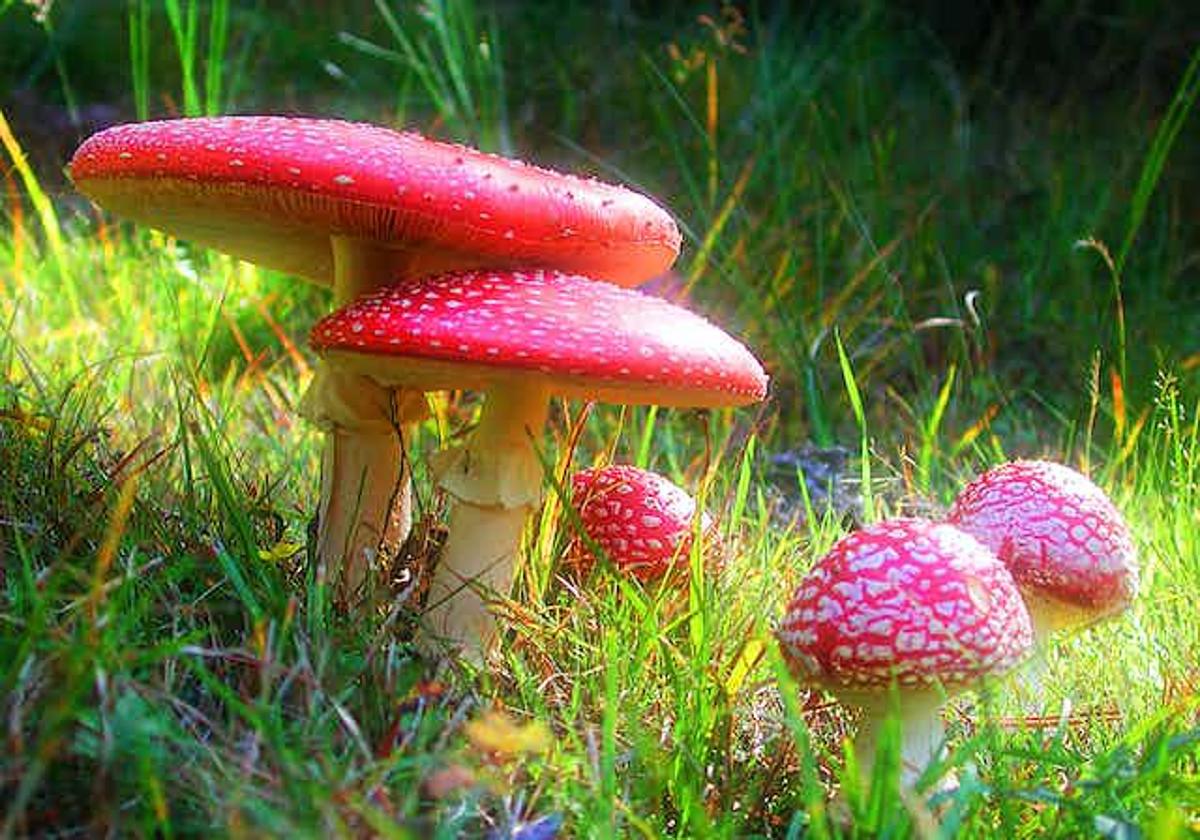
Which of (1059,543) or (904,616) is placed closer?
(904,616)

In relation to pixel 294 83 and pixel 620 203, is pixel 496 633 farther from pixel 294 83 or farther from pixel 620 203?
pixel 294 83

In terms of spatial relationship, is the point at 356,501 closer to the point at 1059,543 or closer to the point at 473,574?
the point at 473,574

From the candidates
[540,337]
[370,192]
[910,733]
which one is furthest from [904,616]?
[370,192]

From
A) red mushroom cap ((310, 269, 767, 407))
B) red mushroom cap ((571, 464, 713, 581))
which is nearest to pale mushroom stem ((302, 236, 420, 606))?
red mushroom cap ((310, 269, 767, 407))

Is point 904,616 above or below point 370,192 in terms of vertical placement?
below

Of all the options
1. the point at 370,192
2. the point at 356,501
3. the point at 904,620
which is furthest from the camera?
the point at 356,501

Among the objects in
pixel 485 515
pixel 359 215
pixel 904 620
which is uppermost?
pixel 359 215

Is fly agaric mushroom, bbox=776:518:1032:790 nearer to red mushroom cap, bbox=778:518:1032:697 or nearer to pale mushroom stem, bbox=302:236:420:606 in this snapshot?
red mushroom cap, bbox=778:518:1032:697
